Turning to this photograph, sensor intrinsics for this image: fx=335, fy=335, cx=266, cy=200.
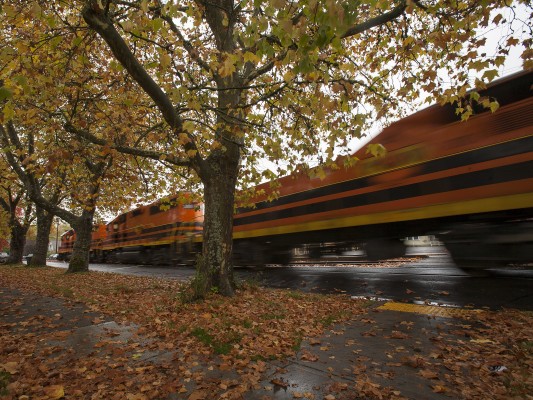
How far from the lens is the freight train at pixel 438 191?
6.73 m

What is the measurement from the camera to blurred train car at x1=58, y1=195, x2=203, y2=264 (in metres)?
18.4

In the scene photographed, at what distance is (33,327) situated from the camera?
5070 millimetres

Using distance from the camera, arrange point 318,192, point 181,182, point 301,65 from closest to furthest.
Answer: point 301,65 < point 318,192 < point 181,182

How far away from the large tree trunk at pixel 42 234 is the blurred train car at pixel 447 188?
50.4ft

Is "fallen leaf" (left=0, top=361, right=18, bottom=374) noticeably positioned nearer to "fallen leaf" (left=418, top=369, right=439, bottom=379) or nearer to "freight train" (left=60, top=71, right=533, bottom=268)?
"fallen leaf" (left=418, top=369, right=439, bottom=379)

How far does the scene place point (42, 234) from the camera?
18828 mm

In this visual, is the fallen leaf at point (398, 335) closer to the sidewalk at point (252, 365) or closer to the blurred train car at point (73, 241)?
the sidewalk at point (252, 365)

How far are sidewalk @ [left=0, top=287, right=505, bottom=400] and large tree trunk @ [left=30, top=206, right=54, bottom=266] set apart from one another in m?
15.8

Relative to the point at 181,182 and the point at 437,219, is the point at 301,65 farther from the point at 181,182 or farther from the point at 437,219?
the point at 181,182

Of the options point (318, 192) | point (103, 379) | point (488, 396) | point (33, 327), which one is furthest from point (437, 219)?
point (33, 327)

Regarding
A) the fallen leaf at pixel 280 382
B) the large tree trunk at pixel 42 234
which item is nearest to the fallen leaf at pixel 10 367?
the fallen leaf at pixel 280 382

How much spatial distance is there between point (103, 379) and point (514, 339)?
179 inches

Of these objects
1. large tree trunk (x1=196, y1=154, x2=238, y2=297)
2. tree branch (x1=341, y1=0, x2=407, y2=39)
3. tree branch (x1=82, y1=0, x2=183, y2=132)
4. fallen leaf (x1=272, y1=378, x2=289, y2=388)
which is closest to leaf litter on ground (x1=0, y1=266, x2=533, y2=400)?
fallen leaf (x1=272, y1=378, x2=289, y2=388)

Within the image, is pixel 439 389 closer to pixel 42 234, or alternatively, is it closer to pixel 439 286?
pixel 439 286
